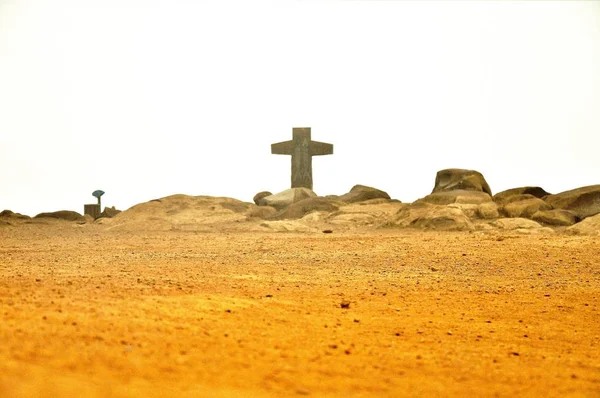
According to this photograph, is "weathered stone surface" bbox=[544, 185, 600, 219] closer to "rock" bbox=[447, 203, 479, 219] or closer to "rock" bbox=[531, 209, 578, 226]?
"rock" bbox=[531, 209, 578, 226]

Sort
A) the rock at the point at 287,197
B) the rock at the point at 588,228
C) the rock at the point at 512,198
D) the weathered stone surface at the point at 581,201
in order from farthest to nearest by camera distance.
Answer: the rock at the point at 287,197
the rock at the point at 512,198
the weathered stone surface at the point at 581,201
the rock at the point at 588,228

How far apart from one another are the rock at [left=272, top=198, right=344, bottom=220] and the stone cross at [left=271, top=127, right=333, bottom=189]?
15.9ft

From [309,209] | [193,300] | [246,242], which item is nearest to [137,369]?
[193,300]

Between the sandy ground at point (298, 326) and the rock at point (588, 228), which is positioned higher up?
the rock at point (588, 228)

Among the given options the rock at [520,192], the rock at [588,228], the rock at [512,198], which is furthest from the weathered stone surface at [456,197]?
the rock at [588,228]

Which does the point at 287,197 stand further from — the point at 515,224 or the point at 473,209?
the point at 515,224

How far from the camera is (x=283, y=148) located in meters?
30.4

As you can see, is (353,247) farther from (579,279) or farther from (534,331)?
(534,331)

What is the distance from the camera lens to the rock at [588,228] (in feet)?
54.9

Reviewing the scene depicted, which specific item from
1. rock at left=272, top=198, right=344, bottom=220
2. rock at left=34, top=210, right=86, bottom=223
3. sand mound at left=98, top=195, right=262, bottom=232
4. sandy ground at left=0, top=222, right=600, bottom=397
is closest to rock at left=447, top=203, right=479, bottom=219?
rock at left=272, top=198, right=344, bottom=220

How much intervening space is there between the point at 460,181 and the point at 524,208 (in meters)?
4.07

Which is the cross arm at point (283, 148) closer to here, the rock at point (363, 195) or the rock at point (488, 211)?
the rock at point (363, 195)

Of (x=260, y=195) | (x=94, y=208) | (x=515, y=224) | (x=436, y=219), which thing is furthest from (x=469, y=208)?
(x=94, y=208)

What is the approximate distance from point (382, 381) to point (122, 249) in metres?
10.4
